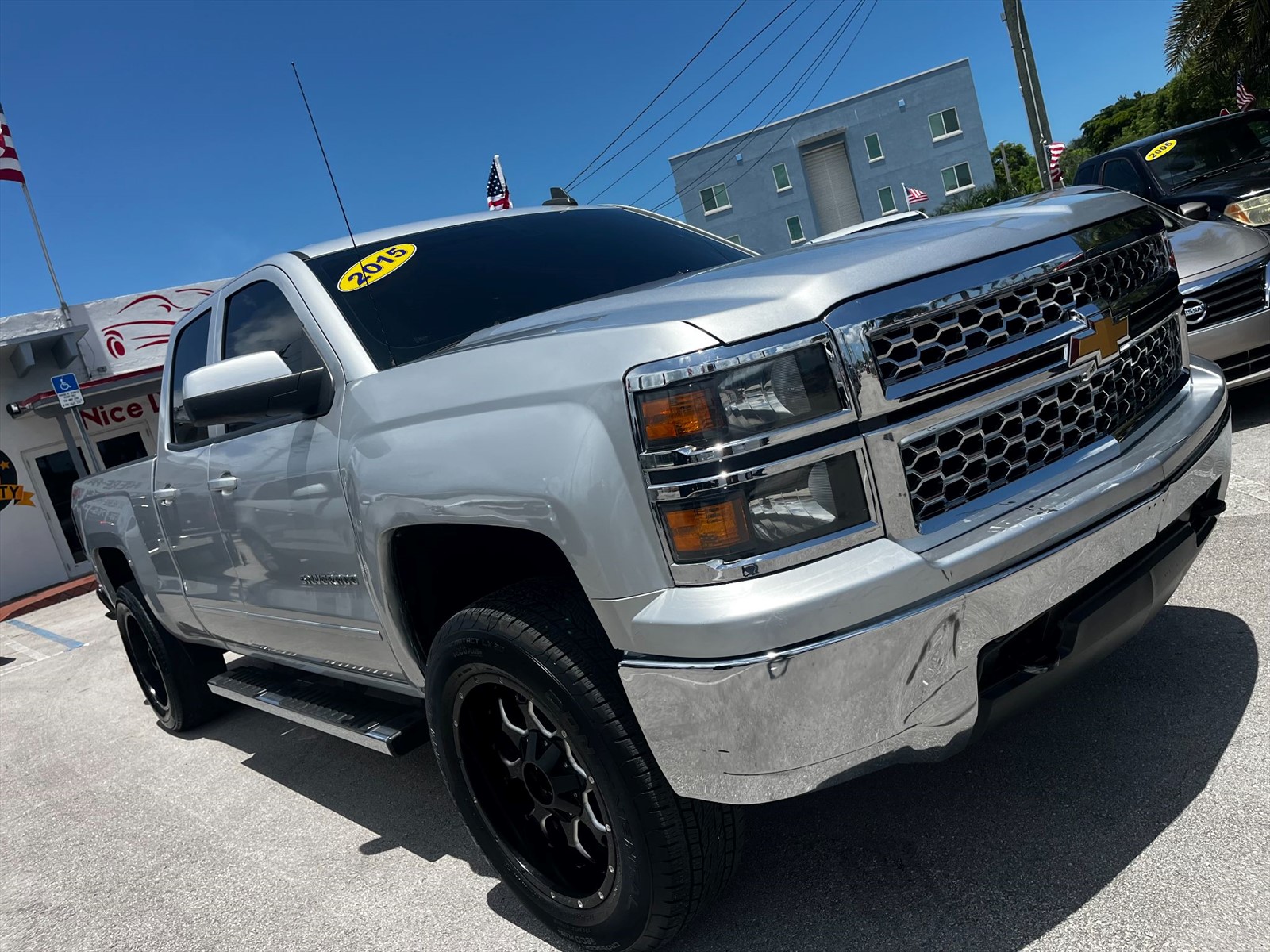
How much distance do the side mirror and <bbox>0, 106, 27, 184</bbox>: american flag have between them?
595 inches

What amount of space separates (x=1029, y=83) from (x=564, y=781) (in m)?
16.5

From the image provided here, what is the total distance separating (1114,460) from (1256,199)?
17.1 ft

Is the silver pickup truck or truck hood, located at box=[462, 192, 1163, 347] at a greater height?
truck hood, located at box=[462, 192, 1163, 347]

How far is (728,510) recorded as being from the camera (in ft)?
6.04

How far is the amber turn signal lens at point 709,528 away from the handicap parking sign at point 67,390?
1230 centimetres

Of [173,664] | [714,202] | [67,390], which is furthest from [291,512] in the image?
[714,202]

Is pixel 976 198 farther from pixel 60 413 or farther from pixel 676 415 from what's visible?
pixel 676 415

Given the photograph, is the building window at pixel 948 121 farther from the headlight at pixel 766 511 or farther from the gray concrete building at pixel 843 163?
the headlight at pixel 766 511

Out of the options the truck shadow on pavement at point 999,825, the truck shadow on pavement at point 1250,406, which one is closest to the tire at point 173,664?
the truck shadow on pavement at point 999,825

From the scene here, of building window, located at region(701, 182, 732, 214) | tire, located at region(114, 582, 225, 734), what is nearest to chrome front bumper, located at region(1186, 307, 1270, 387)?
tire, located at region(114, 582, 225, 734)

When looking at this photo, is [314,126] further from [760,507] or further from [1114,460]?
[1114,460]

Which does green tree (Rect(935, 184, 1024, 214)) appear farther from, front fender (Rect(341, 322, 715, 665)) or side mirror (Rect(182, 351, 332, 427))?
front fender (Rect(341, 322, 715, 665))

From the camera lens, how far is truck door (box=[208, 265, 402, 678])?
2818mm

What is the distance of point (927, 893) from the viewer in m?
2.30
